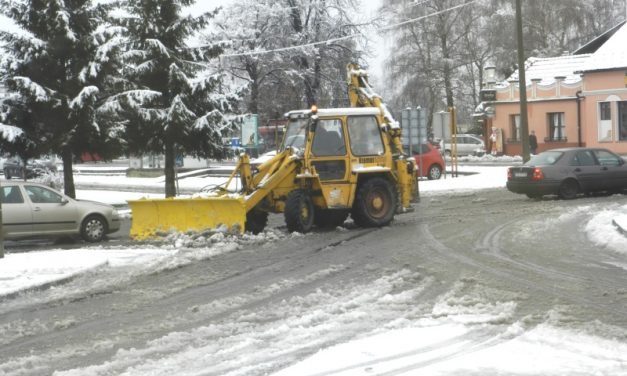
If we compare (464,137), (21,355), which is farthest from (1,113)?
(464,137)

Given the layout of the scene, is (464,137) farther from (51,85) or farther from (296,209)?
(296,209)

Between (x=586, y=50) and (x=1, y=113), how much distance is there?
39913mm

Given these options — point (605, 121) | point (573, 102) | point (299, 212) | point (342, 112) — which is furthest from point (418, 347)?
point (573, 102)

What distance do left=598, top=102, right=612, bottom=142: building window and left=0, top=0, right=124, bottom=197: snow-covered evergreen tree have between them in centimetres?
2872

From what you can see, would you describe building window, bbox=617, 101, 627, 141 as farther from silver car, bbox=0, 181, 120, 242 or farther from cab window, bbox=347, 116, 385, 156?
silver car, bbox=0, 181, 120, 242

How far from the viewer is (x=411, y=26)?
6347cm

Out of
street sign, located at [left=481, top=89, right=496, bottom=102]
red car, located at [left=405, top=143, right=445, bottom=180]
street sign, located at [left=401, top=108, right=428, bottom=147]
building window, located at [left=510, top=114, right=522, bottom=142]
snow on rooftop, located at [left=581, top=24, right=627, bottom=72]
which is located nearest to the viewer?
street sign, located at [left=401, top=108, right=428, bottom=147]

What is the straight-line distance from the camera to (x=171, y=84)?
28938 mm

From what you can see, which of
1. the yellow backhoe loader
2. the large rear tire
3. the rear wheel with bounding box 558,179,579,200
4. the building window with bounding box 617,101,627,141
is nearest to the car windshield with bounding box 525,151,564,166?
the rear wheel with bounding box 558,179,579,200

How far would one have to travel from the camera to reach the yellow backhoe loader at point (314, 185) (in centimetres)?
1627

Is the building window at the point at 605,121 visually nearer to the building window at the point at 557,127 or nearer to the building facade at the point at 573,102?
the building facade at the point at 573,102

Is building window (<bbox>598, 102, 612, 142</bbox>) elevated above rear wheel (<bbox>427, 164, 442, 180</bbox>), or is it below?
above

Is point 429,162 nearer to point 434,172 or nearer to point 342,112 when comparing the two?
point 434,172

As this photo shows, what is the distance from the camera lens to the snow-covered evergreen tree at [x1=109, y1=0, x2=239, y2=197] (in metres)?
28.5
